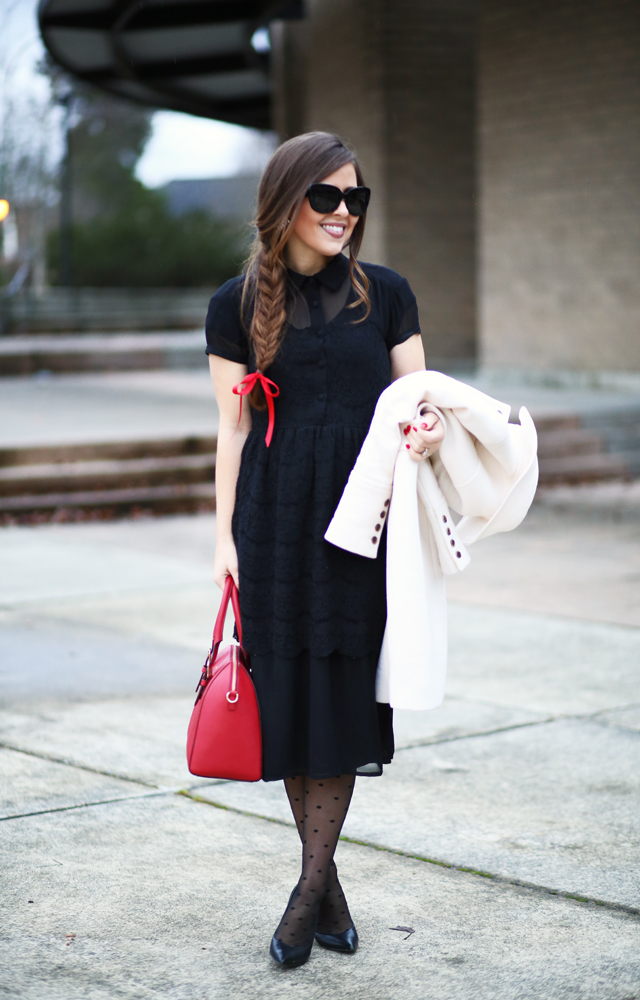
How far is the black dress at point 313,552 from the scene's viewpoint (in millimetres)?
2893

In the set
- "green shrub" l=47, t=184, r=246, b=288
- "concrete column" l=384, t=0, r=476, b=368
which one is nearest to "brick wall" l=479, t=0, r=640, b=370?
"concrete column" l=384, t=0, r=476, b=368

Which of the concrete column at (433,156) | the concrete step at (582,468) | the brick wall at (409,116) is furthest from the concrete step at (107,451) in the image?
the concrete column at (433,156)

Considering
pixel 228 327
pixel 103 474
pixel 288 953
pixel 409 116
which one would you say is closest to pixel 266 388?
pixel 228 327

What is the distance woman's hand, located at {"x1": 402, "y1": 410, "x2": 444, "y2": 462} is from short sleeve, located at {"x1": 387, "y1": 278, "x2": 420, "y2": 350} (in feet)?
1.11

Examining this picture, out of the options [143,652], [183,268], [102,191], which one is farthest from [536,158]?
[102,191]

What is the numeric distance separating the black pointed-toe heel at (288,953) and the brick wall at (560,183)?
13.0 meters

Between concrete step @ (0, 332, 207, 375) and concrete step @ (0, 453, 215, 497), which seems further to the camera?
concrete step @ (0, 332, 207, 375)

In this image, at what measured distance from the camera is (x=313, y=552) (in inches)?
114

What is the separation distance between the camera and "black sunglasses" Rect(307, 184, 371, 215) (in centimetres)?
287

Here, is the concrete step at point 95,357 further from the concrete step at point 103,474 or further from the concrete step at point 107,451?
the concrete step at point 103,474

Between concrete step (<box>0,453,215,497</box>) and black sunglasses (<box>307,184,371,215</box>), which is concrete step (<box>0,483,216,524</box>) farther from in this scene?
black sunglasses (<box>307,184,371,215</box>)

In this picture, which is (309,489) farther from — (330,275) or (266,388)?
(330,275)

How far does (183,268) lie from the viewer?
37.9m

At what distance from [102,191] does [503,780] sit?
4696 centimetres
